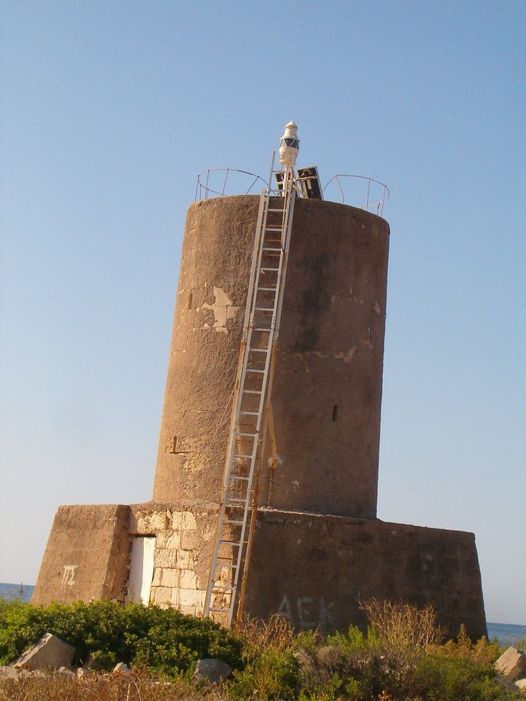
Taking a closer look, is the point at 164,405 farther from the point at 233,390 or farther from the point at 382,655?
the point at 382,655

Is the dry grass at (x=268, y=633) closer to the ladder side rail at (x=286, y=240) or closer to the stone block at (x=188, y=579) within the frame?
the stone block at (x=188, y=579)

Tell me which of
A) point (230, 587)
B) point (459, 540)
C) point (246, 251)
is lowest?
point (230, 587)

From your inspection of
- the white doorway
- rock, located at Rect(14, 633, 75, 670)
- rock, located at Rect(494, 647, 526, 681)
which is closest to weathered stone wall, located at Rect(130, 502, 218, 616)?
the white doorway

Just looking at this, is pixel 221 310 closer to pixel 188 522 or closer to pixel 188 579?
pixel 188 522

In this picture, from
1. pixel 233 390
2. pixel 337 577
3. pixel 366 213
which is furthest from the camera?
pixel 366 213

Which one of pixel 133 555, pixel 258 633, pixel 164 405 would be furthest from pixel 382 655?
pixel 164 405

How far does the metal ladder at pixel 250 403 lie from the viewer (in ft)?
41.0

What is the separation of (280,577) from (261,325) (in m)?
3.04

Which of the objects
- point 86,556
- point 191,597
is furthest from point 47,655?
point 86,556

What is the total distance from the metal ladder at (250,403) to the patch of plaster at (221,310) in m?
0.30

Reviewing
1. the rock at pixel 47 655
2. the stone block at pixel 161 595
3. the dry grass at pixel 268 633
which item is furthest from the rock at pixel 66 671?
the stone block at pixel 161 595

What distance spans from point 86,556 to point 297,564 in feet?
9.30

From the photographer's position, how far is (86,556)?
14.0 meters

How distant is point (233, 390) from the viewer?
45.2 ft
